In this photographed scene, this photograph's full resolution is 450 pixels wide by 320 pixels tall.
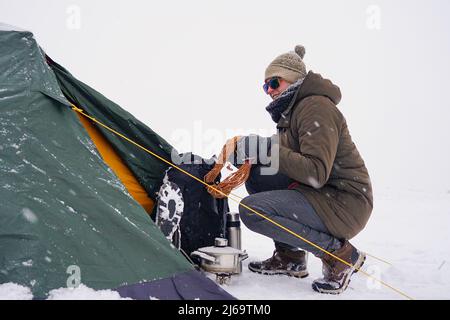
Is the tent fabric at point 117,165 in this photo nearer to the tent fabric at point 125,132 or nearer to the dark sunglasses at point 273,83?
the tent fabric at point 125,132

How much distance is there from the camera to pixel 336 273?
2.12 metres

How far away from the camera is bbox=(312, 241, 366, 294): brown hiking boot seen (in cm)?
208

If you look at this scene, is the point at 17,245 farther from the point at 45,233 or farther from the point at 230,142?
the point at 230,142

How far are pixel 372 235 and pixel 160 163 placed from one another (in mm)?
3057

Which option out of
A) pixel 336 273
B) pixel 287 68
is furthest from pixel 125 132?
pixel 336 273

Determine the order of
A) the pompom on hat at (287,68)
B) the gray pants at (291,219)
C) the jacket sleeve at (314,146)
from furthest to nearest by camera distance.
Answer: the pompom on hat at (287,68)
the gray pants at (291,219)
the jacket sleeve at (314,146)

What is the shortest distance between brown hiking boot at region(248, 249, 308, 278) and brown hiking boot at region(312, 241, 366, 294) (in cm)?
35

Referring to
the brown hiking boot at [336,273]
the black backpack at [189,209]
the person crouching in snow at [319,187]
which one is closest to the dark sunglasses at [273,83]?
the person crouching in snow at [319,187]

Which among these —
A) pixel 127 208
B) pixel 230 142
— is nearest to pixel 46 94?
pixel 127 208

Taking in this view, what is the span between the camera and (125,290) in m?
1.62

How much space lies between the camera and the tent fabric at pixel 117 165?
238 cm

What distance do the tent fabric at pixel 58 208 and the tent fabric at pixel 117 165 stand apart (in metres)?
0.37

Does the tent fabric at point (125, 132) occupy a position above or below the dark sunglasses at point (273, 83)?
below

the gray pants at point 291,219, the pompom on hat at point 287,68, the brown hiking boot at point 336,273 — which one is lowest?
the brown hiking boot at point 336,273
